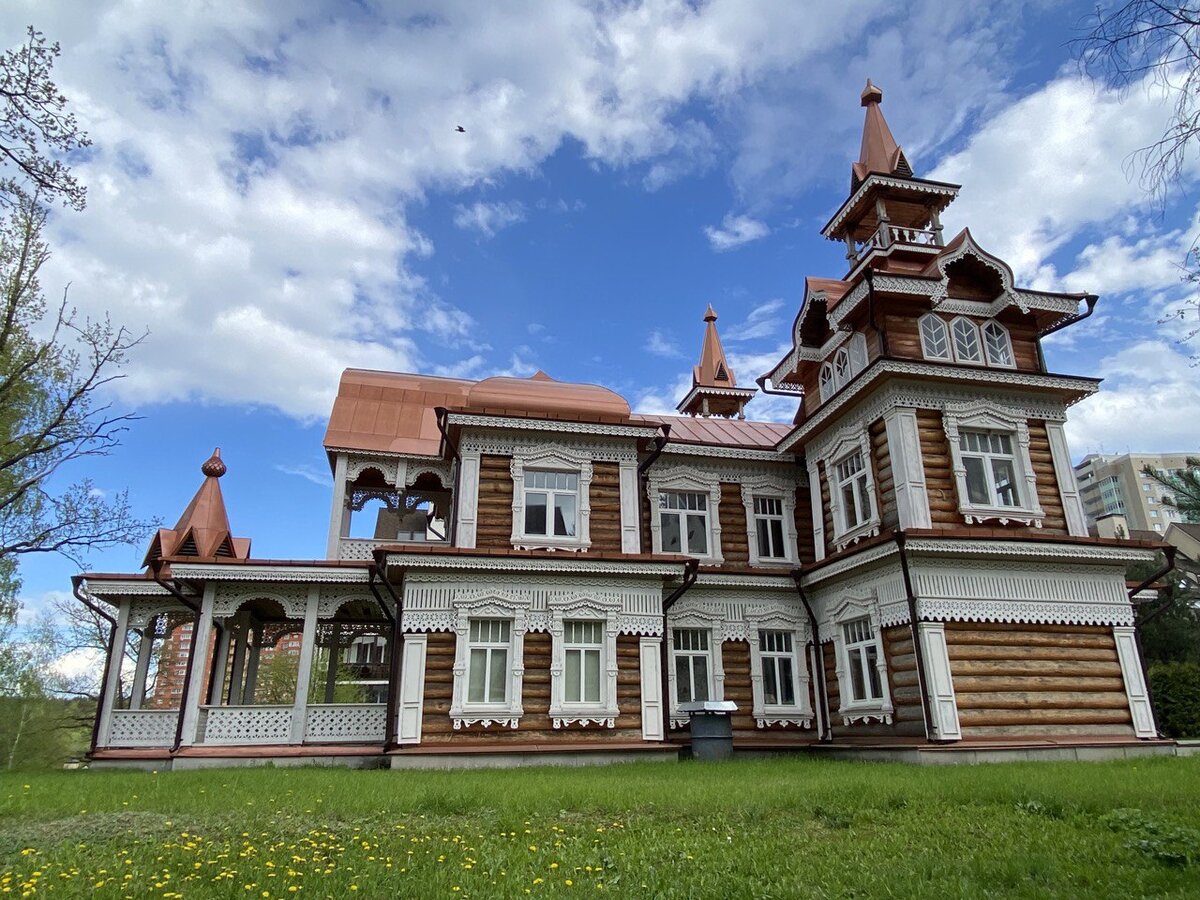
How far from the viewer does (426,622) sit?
50.3 feet

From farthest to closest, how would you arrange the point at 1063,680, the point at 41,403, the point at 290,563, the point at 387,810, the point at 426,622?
the point at 41,403 → the point at 290,563 → the point at 426,622 → the point at 1063,680 → the point at 387,810

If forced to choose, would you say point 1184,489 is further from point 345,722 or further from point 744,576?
point 345,722

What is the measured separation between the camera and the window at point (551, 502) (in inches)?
680

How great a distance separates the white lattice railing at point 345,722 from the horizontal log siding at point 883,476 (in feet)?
35.5

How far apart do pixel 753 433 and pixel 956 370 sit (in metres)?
7.09

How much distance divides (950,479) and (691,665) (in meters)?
6.72

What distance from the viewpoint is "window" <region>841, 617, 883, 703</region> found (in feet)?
51.2

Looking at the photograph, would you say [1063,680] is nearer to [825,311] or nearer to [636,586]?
[636,586]

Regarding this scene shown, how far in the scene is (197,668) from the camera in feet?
52.6

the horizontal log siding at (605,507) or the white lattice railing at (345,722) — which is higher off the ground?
the horizontal log siding at (605,507)

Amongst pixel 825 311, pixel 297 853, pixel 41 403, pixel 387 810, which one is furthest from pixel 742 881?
pixel 41 403

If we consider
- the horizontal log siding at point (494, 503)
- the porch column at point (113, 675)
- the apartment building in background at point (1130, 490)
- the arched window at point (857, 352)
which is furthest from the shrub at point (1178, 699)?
the apartment building in background at point (1130, 490)

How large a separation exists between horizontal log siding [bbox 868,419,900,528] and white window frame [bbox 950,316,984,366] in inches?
93.4

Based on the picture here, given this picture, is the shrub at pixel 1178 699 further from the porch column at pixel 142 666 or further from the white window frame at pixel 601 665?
the porch column at pixel 142 666
